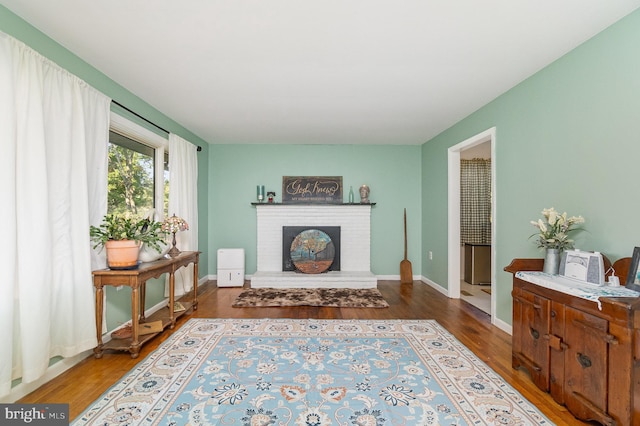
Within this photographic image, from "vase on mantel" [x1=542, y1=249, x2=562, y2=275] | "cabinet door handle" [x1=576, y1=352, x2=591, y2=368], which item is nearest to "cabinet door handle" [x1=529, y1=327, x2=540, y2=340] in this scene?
"cabinet door handle" [x1=576, y1=352, x2=591, y2=368]

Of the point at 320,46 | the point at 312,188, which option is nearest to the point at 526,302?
the point at 320,46

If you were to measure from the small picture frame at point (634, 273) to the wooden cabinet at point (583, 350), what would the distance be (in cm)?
28

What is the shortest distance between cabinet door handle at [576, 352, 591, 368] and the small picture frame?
1.55 ft

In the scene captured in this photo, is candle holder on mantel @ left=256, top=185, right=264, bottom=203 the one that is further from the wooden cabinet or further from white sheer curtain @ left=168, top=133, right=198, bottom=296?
the wooden cabinet

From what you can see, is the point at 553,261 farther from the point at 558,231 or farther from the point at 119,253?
the point at 119,253

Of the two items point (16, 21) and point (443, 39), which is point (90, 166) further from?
point (443, 39)

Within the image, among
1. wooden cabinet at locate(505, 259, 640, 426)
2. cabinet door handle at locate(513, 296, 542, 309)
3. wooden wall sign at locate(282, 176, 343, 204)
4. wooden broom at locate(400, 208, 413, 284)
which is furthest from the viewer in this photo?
wooden wall sign at locate(282, 176, 343, 204)

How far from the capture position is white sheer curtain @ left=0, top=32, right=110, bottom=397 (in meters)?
1.66

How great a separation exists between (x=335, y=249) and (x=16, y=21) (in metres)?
4.30

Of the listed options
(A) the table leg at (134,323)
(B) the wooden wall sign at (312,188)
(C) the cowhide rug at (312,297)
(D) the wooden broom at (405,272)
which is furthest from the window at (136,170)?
(D) the wooden broom at (405,272)

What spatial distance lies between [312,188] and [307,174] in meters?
0.27

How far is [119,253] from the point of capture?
2340mm

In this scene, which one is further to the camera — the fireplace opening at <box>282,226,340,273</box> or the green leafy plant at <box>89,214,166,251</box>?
the fireplace opening at <box>282,226,340,273</box>

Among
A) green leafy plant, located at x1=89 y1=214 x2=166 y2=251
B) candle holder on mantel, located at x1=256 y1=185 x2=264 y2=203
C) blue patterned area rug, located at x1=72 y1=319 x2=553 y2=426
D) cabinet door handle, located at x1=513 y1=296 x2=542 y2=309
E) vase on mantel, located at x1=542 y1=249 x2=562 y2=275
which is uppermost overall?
candle holder on mantel, located at x1=256 y1=185 x2=264 y2=203
